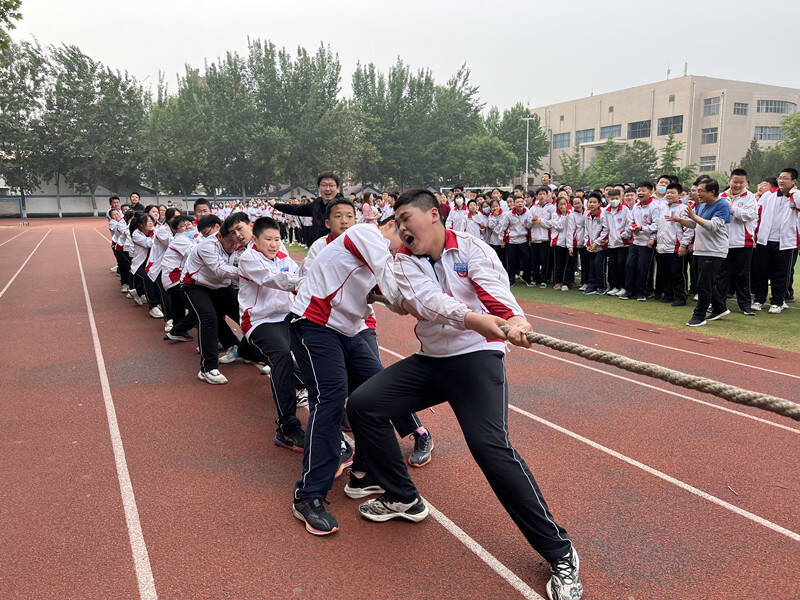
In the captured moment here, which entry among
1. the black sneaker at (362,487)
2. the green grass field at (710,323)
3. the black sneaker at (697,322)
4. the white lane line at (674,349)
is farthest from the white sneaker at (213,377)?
the black sneaker at (697,322)

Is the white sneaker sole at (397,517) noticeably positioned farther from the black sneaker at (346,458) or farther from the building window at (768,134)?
the building window at (768,134)

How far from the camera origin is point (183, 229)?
768 cm

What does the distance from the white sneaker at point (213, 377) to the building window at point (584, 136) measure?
216 feet

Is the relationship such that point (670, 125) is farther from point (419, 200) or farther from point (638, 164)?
point (419, 200)

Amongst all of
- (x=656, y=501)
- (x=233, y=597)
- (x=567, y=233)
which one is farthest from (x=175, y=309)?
(x=567, y=233)

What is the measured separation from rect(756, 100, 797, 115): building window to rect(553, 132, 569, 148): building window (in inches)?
760

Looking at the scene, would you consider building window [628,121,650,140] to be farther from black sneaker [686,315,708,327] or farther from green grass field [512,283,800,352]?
black sneaker [686,315,708,327]

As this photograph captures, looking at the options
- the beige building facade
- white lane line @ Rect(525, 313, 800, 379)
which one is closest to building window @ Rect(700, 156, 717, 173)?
the beige building facade

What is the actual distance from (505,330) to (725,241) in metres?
6.80

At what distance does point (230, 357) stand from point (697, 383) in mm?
5740

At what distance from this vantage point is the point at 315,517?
3336 millimetres

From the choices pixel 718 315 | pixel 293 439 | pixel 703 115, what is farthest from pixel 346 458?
pixel 703 115

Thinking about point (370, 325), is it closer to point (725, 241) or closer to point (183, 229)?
point (183, 229)

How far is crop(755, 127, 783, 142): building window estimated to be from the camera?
188 feet
